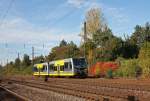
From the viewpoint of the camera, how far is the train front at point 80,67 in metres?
50.8

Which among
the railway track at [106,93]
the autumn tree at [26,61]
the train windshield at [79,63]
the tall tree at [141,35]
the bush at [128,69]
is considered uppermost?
the tall tree at [141,35]

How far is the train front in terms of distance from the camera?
5081cm

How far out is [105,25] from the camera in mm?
99062

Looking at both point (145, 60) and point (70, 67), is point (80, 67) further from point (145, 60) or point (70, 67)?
point (145, 60)

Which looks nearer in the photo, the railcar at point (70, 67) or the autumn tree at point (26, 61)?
the railcar at point (70, 67)

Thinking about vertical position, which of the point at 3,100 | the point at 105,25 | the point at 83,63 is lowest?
the point at 3,100

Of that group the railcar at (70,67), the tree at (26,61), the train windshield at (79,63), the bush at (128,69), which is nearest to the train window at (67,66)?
the railcar at (70,67)

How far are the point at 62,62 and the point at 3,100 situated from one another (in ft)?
100.0

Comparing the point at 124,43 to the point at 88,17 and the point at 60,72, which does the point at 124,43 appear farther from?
the point at 60,72

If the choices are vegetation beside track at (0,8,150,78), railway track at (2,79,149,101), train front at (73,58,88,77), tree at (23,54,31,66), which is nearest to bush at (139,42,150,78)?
vegetation beside track at (0,8,150,78)

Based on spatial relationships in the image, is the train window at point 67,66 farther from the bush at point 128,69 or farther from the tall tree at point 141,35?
the tall tree at point 141,35

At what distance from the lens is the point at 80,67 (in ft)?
169

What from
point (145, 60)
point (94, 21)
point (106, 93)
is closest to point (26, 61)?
point (94, 21)

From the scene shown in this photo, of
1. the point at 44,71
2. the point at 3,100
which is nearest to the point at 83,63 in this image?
the point at 44,71
